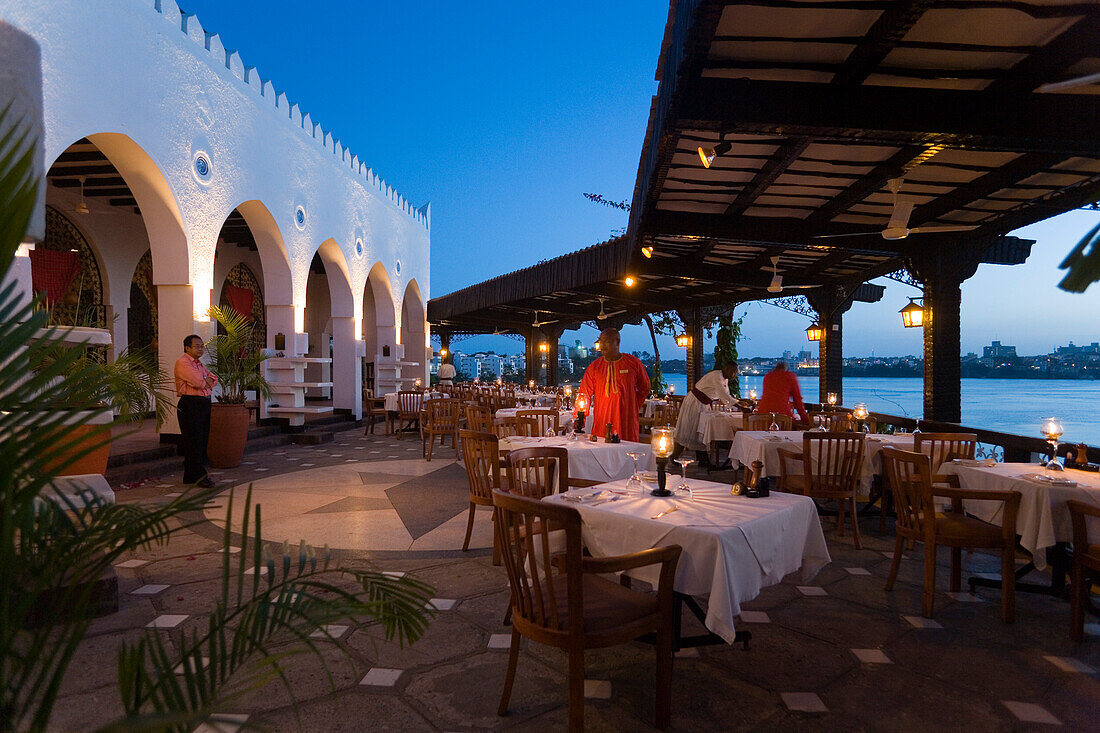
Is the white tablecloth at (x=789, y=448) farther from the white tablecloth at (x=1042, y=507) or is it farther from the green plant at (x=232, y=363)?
the green plant at (x=232, y=363)

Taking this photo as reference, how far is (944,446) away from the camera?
532cm

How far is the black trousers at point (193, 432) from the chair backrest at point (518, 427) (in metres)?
3.42

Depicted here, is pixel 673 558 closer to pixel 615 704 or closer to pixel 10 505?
pixel 615 704

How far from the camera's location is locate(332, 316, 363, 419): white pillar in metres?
13.7

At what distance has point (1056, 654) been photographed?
309 centimetres

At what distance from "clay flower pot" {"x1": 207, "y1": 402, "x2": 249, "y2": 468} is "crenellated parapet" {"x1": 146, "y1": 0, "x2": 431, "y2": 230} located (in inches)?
198

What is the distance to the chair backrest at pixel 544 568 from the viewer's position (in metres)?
2.23

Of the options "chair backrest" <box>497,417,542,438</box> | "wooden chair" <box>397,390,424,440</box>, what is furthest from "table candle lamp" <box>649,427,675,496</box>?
"wooden chair" <box>397,390,424,440</box>

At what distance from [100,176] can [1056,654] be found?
11578mm

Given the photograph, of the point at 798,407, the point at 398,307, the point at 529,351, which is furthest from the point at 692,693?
the point at 529,351

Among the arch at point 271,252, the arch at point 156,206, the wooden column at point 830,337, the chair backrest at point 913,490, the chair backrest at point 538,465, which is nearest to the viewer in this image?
the chair backrest at point 913,490

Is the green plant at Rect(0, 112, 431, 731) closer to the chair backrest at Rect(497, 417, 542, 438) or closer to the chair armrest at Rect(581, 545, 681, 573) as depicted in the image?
the chair armrest at Rect(581, 545, 681, 573)

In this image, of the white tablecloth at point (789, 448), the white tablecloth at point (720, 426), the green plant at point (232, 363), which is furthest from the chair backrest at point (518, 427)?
the green plant at point (232, 363)

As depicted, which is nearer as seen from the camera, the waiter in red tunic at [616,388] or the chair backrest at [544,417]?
the waiter in red tunic at [616,388]
